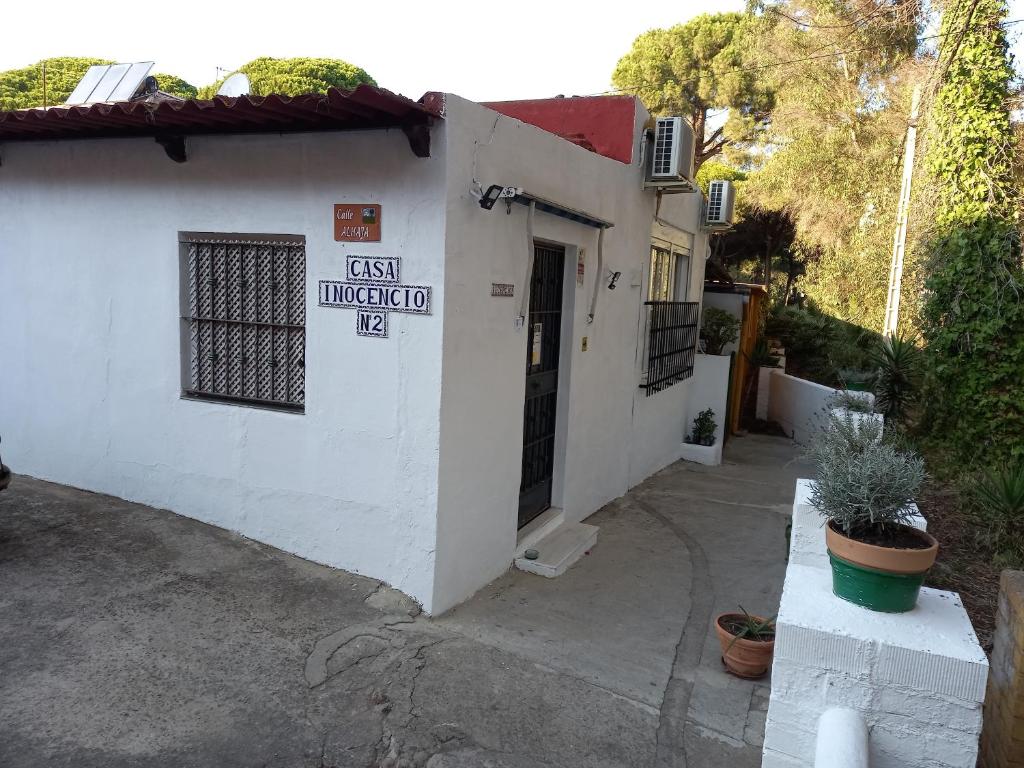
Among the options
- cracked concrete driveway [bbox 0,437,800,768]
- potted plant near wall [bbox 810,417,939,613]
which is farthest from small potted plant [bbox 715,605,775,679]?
potted plant near wall [bbox 810,417,939,613]

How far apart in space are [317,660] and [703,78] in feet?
80.2

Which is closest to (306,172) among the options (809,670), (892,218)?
(809,670)

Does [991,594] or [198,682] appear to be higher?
[991,594]

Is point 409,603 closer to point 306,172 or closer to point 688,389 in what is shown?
point 306,172

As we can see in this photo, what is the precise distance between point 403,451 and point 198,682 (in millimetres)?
1688

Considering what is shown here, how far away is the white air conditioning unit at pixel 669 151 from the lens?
766 centimetres

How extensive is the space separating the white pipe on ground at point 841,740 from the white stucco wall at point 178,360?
2.63 metres

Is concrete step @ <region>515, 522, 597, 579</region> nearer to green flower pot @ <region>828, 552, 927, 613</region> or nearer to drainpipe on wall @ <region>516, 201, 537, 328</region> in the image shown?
drainpipe on wall @ <region>516, 201, 537, 328</region>

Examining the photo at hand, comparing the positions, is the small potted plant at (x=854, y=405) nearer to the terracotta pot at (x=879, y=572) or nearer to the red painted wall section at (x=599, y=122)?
the red painted wall section at (x=599, y=122)

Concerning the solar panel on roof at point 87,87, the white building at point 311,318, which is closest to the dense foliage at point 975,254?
the white building at point 311,318

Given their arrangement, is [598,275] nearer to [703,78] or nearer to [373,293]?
[373,293]

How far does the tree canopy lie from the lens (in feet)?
78.4

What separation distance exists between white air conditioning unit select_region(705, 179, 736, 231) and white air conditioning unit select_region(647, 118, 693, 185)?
260 cm

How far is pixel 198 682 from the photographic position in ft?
12.3
